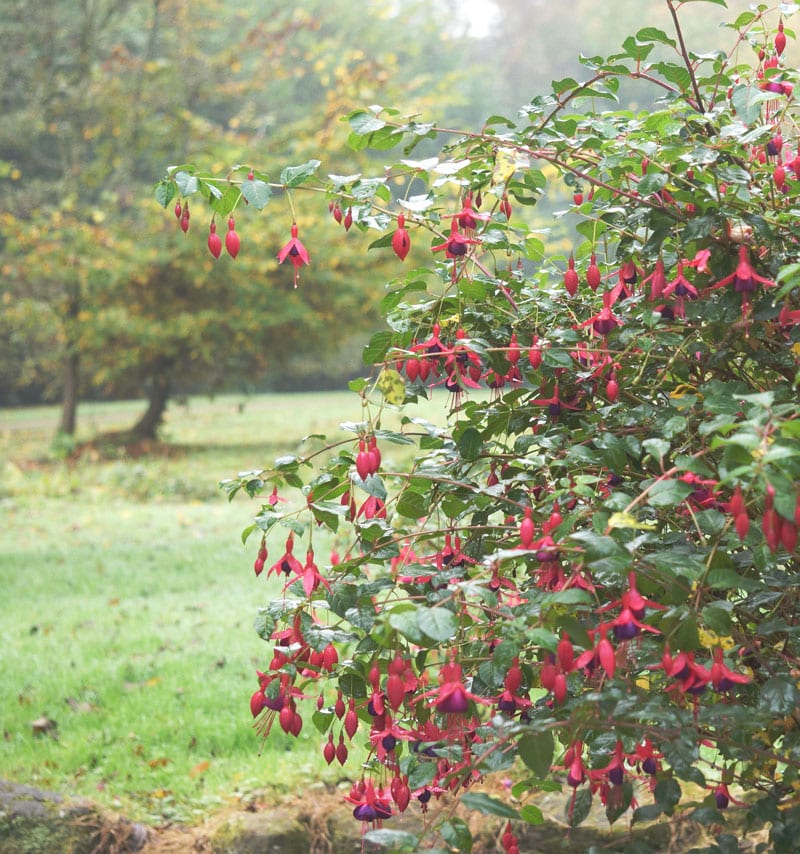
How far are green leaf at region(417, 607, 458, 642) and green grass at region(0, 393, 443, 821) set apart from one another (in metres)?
1.48

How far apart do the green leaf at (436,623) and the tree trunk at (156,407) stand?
10.4 meters

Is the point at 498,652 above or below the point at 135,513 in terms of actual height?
above

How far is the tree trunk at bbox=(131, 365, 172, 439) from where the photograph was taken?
11102mm

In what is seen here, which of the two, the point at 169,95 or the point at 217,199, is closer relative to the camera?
the point at 217,199

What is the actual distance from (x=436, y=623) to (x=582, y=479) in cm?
28

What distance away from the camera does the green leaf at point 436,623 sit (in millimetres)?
1016

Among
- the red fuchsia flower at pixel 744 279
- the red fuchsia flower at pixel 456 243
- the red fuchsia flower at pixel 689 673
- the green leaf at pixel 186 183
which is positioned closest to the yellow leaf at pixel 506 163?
the red fuchsia flower at pixel 456 243

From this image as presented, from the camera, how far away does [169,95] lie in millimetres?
11164

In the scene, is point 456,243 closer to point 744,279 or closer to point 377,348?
point 377,348

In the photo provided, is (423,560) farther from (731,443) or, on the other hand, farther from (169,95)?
(169,95)

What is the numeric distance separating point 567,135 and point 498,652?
80 cm

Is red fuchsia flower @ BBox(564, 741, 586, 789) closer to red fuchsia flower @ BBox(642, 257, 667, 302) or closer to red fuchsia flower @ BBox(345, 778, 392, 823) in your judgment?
red fuchsia flower @ BBox(345, 778, 392, 823)

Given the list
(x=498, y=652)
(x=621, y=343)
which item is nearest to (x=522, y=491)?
(x=621, y=343)

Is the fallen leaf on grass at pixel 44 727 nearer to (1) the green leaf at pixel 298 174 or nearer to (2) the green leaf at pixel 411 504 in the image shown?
(2) the green leaf at pixel 411 504
